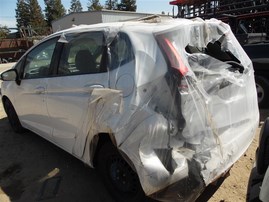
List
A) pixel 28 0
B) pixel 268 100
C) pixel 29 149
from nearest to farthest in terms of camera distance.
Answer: pixel 29 149, pixel 268 100, pixel 28 0

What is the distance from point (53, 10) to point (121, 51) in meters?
67.9

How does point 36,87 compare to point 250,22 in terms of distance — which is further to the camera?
point 250,22

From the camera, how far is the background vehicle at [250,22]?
5863 millimetres

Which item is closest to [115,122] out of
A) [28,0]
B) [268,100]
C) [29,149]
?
[29,149]

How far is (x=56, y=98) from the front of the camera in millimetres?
3758

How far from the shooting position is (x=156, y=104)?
2.64 metres

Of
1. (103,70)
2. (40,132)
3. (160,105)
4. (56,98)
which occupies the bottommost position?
(40,132)

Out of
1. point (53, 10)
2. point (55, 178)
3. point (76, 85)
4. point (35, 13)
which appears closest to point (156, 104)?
point (76, 85)

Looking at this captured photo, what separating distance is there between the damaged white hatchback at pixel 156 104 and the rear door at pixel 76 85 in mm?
11

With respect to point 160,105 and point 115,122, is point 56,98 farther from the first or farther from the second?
point 160,105

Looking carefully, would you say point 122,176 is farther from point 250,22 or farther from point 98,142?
point 250,22

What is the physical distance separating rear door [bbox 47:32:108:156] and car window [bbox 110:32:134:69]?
0.13 m

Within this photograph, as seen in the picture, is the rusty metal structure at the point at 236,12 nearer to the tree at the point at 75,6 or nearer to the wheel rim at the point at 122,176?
the wheel rim at the point at 122,176

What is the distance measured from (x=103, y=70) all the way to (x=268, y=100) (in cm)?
394
